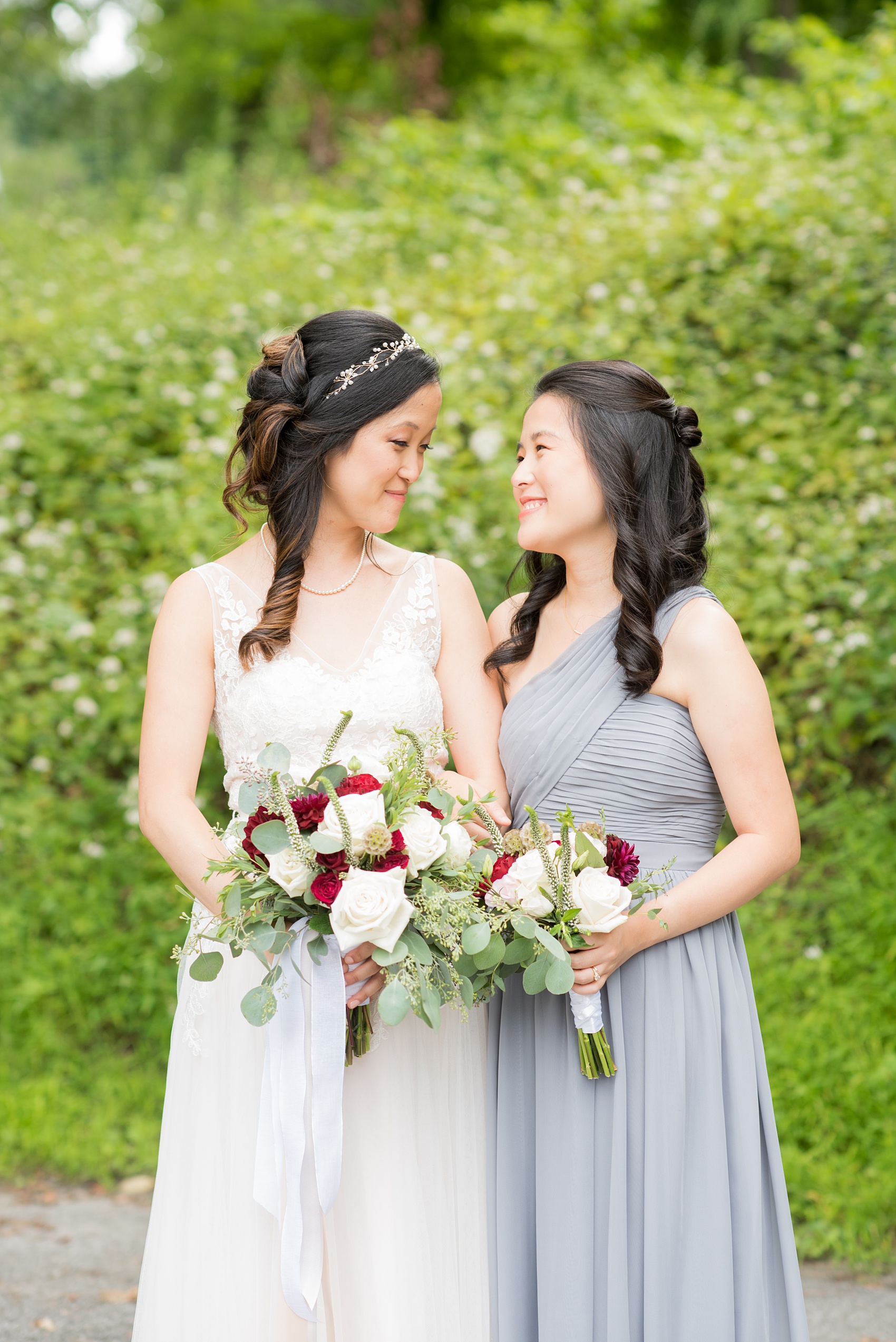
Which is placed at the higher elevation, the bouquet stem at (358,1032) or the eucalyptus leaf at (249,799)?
the eucalyptus leaf at (249,799)

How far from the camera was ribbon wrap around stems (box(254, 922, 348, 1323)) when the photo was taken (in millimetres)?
2092

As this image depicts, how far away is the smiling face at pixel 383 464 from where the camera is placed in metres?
2.54

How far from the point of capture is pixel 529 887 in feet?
6.58

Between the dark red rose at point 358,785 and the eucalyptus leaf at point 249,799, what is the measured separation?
14 centimetres

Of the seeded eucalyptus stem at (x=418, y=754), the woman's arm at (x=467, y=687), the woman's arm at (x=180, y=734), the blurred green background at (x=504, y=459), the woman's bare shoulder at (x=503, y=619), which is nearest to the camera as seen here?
the seeded eucalyptus stem at (x=418, y=754)

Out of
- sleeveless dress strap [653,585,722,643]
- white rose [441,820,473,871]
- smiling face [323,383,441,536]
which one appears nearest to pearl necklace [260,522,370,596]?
smiling face [323,383,441,536]

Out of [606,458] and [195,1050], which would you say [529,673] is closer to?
[606,458]

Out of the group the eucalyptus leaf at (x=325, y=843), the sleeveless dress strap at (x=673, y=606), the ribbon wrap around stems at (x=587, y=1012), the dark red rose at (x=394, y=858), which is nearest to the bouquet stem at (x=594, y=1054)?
the ribbon wrap around stems at (x=587, y=1012)

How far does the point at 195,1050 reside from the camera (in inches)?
96.0

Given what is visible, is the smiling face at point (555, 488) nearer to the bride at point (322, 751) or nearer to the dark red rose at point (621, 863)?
the bride at point (322, 751)

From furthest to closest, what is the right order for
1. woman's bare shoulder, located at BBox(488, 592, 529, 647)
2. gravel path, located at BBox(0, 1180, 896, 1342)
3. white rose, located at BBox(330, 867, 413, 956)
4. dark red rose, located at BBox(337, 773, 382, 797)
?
gravel path, located at BBox(0, 1180, 896, 1342), woman's bare shoulder, located at BBox(488, 592, 529, 647), dark red rose, located at BBox(337, 773, 382, 797), white rose, located at BBox(330, 867, 413, 956)

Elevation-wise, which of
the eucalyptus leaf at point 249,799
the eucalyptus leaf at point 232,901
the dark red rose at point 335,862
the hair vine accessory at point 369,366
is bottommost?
the eucalyptus leaf at point 232,901

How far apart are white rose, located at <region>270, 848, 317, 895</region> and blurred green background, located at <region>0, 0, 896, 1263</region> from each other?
1.07m

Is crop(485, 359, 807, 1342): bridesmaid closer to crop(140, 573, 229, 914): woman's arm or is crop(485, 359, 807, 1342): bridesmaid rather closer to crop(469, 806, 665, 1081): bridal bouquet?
crop(469, 806, 665, 1081): bridal bouquet
